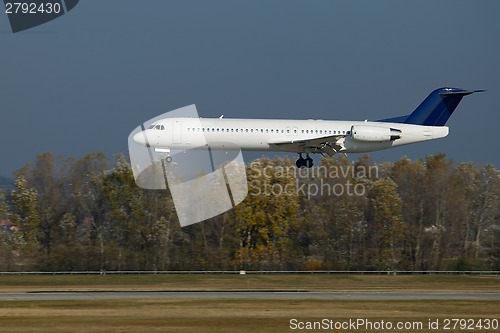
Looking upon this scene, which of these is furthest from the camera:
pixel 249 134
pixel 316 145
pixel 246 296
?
pixel 316 145

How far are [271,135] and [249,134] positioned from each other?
1.54 metres

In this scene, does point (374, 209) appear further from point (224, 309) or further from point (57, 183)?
point (224, 309)

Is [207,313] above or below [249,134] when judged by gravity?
below

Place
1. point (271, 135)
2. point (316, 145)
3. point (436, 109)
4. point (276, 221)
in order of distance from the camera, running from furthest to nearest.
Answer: point (276, 221)
point (436, 109)
point (316, 145)
point (271, 135)

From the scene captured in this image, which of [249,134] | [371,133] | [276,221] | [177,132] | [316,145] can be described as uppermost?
[177,132]

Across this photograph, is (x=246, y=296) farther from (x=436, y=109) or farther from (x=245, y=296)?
(x=436, y=109)

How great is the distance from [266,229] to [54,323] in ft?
178

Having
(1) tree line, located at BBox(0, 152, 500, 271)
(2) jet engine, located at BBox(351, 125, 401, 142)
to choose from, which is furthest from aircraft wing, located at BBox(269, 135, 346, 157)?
(1) tree line, located at BBox(0, 152, 500, 271)

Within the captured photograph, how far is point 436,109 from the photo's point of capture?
62.9 metres

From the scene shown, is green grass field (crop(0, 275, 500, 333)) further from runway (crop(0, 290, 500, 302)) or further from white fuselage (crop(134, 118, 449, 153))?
white fuselage (crop(134, 118, 449, 153))

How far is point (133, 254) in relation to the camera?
82.4 m

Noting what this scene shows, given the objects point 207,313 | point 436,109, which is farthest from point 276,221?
point 207,313

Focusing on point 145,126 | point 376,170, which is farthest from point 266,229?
point 145,126

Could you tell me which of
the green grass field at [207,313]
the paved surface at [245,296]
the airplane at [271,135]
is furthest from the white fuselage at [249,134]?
the paved surface at [245,296]
